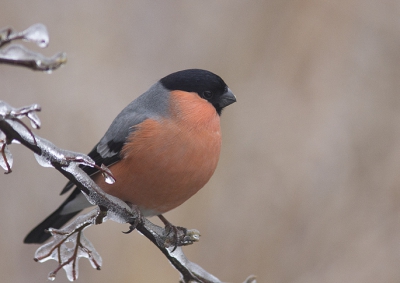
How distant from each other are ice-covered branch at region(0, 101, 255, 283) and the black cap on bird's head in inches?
39.8

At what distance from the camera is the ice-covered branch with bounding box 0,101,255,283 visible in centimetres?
109

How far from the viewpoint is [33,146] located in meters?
1.17

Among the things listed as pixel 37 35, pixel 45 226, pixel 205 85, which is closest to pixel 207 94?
pixel 205 85

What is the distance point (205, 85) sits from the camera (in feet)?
8.90

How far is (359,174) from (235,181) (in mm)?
1062

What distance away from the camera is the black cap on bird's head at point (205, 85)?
2.71 metres

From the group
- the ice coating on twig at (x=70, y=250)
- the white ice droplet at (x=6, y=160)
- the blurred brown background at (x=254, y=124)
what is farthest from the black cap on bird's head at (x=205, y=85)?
the white ice droplet at (x=6, y=160)

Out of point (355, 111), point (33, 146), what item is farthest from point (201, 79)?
point (355, 111)

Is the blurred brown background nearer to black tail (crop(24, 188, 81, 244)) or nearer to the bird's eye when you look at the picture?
black tail (crop(24, 188, 81, 244))

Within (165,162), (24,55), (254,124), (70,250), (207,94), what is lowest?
(70,250)

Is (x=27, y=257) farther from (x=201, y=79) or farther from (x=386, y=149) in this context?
(x=386, y=149)

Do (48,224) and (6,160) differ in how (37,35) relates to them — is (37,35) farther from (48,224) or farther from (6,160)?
(48,224)

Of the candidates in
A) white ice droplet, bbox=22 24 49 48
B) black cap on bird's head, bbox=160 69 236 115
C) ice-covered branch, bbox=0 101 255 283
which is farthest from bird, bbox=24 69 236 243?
white ice droplet, bbox=22 24 49 48

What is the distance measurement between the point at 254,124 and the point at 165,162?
90.4 inches
